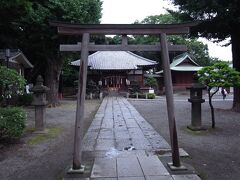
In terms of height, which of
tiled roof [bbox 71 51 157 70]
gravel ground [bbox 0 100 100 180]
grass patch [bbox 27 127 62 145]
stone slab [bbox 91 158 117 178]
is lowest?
gravel ground [bbox 0 100 100 180]

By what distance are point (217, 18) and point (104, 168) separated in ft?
39.2

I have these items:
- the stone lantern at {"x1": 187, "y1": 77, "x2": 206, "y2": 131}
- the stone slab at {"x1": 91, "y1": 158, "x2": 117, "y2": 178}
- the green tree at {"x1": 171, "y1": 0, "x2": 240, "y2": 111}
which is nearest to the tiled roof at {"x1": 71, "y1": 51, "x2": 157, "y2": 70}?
the green tree at {"x1": 171, "y1": 0, "x2": 240, "y2": 111}

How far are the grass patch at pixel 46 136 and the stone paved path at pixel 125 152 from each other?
1210 millimetres

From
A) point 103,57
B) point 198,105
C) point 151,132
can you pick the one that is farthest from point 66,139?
point 103,57

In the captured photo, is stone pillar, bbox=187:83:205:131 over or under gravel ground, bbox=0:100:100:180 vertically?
over

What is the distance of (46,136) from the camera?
10648 millimetres

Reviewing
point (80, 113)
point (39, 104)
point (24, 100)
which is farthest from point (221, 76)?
point (24, 100)

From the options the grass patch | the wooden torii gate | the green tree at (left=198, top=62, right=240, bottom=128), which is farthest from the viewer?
the green tree at (left=198, top=62, right=240, bottom=128)

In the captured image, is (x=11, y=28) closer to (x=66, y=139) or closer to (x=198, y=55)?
(x=66, y=139)

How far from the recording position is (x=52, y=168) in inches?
267

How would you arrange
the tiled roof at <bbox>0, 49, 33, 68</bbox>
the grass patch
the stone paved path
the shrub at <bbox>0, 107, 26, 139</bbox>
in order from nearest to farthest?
the stone paved path
the shrub at <bbox>0, 107, 26, 139</bbox>
the grass patch
the tiled roof at <bbox>0, 49, 33, 68</bbox>

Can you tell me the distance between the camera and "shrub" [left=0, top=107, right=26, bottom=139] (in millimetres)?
8633

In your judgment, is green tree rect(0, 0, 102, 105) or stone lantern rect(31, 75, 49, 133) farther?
green tree rect(0, 0, 102, 105)

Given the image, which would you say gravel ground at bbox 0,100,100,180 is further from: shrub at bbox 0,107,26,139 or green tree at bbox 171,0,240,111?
green tree at bbox 171,0,240,111
